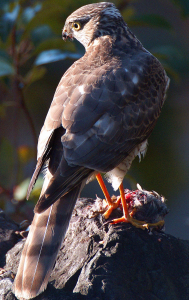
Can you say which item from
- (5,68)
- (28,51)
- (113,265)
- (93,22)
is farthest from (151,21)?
(113,265)

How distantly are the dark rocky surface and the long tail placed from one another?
8 cm

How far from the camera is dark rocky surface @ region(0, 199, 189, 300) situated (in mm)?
1994

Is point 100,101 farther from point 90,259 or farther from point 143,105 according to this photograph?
point 90,259

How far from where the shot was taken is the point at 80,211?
2586 mm

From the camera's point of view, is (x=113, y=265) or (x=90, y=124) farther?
(x=90, y=124)

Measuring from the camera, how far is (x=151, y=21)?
3.79m

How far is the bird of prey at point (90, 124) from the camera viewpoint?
6.72ft

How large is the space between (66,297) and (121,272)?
0.33 m

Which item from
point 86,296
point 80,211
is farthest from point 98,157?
point 86,296

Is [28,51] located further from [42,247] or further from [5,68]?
[42,247]

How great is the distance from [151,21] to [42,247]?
260 centimetres

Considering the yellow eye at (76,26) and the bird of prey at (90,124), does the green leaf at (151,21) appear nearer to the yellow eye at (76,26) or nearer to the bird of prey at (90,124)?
the bird of prey at (90,124)

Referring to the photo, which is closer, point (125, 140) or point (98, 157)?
point (98, 157)

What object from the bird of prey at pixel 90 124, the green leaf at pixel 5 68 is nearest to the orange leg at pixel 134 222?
the bird of prey at pixel 90 124
